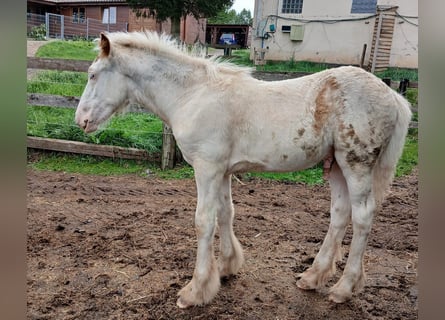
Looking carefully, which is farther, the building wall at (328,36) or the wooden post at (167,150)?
the building wall at (328,36)

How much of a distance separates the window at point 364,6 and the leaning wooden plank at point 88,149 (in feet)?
39.9

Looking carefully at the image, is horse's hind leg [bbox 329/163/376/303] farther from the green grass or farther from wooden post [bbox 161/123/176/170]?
wooden post [bbox 161/123/176/170]

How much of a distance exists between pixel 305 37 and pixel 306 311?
14.4 m

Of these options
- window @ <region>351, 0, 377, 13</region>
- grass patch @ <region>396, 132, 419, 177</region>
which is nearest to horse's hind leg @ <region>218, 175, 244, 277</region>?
grass patch @ <region>396, 132, 419, 177</region>

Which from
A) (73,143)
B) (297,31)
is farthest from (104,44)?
(297,31)

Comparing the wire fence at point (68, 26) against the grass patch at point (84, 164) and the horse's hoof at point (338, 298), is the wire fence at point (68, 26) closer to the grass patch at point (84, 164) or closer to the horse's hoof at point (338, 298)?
the grass patch at point (84, 164)

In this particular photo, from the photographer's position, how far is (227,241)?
10.0 ft

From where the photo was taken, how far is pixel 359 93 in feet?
8.30

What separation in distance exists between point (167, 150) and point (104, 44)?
118 inches

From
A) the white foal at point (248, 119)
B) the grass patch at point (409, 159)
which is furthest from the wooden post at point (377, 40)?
the white foal at point (248, 119)

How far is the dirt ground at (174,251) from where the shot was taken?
2.67 m

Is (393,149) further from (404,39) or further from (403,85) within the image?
(404,39)

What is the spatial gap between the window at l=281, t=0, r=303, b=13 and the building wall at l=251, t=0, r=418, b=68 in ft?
0.60
